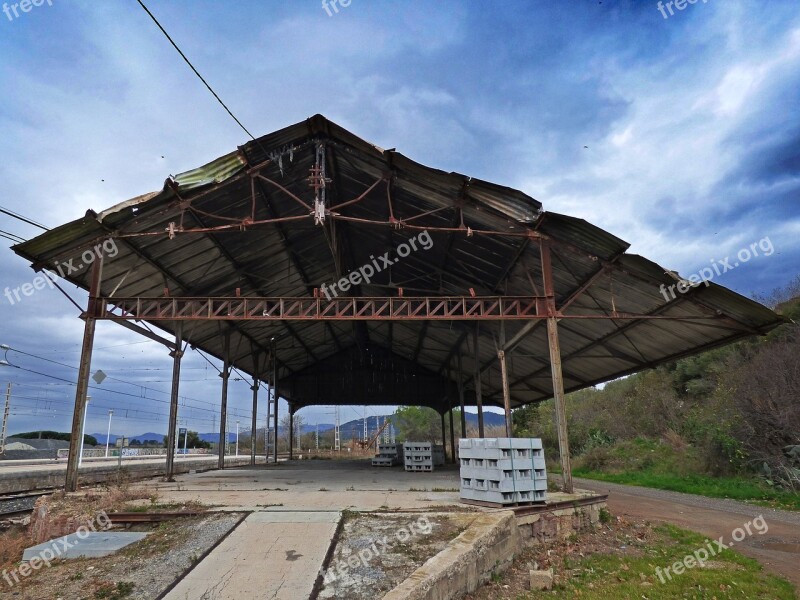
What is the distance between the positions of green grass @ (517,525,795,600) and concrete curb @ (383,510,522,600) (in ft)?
2.28

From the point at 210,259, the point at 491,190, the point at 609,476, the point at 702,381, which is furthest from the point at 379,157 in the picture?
the point at 702,381

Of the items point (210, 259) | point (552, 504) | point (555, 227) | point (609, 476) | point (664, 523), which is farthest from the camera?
point (609, 476)

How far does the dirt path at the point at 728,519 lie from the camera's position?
8460mm

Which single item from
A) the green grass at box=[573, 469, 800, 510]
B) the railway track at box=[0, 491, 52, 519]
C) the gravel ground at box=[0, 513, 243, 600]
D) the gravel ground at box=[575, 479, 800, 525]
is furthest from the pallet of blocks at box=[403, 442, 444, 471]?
the gravel ground at box=[0, 513, 243, 600]

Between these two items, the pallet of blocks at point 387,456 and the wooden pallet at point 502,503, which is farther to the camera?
the pallet of blocks at point 387,456

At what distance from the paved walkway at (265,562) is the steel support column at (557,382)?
5966 mm

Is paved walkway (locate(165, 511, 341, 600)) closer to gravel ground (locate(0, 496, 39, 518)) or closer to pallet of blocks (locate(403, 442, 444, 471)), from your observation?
gravel ground (locate(0, 496, 39, 518))

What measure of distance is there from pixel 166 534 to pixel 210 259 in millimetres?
10302

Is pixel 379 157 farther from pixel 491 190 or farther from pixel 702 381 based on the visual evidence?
pixel 702 381

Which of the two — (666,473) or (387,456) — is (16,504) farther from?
(666,473)

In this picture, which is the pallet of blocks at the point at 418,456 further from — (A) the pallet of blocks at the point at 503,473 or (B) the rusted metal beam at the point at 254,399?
(B) the rusted metal beam at the point at 254,399

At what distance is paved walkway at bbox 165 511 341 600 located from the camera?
549cm

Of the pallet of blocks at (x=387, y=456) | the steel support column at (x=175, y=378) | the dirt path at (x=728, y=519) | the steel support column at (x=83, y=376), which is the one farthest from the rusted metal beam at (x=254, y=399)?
the dirt path at (x=728, y=519)

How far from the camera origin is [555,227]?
12.1m
